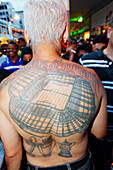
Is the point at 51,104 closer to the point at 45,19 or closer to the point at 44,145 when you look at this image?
the point at 44,145

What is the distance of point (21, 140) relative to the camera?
0.94m

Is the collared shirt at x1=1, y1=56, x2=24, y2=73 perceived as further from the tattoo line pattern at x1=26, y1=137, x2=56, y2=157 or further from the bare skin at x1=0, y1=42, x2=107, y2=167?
the tattoo line pattern at x1=26, y1=137, x2=56, y2=157

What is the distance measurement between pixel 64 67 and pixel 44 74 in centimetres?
17

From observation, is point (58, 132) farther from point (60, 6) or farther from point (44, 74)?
point (60, 6)

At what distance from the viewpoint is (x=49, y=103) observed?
2.49ft

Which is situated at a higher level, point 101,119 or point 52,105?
point 52,105

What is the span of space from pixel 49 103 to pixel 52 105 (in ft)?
0.09

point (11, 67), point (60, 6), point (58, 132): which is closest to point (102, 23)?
point (11, 67)

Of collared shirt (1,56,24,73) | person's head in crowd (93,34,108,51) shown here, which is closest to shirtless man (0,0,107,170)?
collared shirt (1,56,24,73)

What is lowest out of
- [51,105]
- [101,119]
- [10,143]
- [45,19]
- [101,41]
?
[10,143]

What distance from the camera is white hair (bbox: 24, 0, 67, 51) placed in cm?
83

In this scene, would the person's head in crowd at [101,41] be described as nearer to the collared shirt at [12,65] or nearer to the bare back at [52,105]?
the collared shirt at [12,65]

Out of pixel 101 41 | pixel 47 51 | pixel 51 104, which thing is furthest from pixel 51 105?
pixel 101 41

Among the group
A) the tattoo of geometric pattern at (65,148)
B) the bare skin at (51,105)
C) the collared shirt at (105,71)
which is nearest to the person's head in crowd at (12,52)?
the collared shirt at (105,71)
